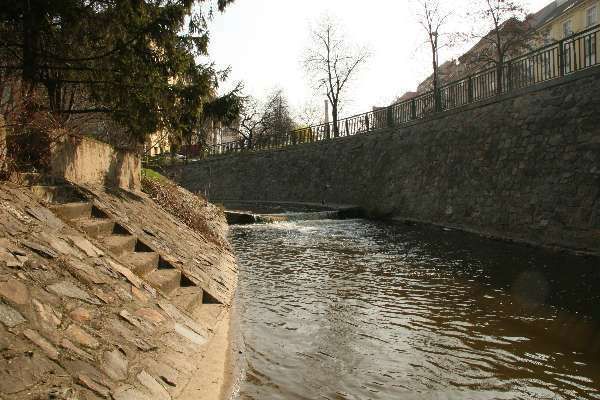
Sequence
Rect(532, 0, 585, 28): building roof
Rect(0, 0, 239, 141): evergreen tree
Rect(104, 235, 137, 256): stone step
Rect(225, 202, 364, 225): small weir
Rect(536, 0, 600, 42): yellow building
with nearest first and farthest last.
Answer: Rect(104, 235, 137, 256): stone step, Rect(0, 0, 239, 141): evergreen tree, Rect(225, 202, 364, 225): small weir, Rect(536, 0, 600, 42): yellow building, Rect(532, 0, 585, 28): building roof

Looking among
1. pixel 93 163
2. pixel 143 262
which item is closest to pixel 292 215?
pixel 93 163

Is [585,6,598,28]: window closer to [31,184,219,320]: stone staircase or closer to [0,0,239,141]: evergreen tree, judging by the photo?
[0,0,239,141]: evergreen tree

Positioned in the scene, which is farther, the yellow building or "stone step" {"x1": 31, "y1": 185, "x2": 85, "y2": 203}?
the yellow building

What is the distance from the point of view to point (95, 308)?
382 centimetres

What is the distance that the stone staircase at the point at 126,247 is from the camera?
18.0 feet

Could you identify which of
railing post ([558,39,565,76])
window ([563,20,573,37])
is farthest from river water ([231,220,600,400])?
window ([563,20,573,37])

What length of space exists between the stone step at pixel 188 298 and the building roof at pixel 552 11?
40.9 metres

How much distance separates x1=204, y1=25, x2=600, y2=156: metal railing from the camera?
1359 centimetres

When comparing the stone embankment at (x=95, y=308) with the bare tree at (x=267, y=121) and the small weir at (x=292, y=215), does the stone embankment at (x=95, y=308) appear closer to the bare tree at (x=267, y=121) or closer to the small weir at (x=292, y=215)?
the small weir at (x=292, y=215)

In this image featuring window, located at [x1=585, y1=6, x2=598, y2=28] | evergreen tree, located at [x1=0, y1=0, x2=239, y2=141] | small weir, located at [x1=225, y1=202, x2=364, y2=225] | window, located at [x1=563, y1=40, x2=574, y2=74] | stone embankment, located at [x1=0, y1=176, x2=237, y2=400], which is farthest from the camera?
window, located at [x1=585, y1=6, x2=598, y2=28]

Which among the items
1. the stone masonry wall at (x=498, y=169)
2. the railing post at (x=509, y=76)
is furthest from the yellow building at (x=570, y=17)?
the railing post at (x=509, y=76)

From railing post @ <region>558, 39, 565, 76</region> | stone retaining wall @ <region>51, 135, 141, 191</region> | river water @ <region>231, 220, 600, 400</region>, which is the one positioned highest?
railing post @ <region>558, 39, 565, 76</region>

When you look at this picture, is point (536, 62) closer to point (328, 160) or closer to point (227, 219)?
point (227, 219)

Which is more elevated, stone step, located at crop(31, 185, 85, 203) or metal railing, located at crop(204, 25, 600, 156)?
metal railing, located at crop(204, 25, 600, 156)
